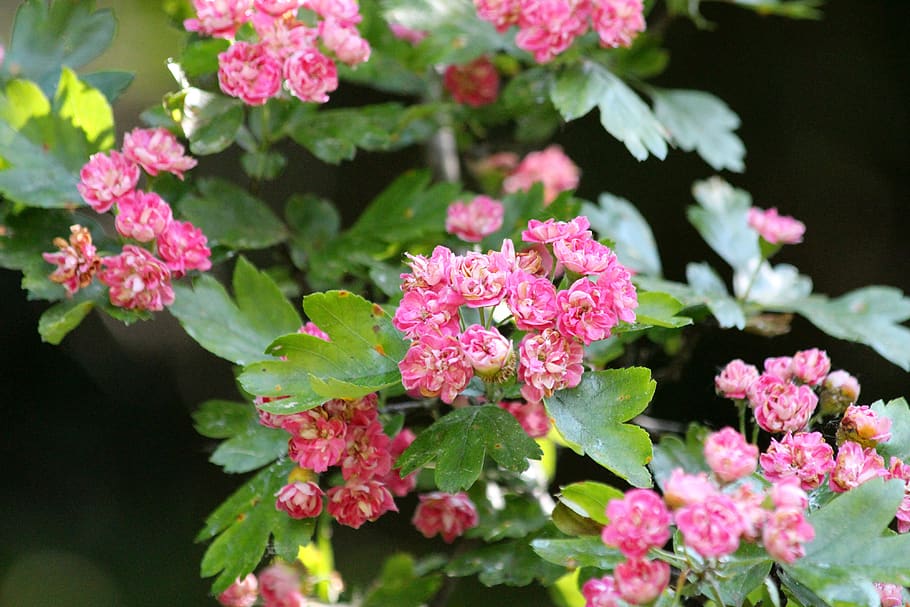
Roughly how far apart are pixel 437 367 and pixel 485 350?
0.14 feet

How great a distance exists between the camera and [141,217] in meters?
0.97

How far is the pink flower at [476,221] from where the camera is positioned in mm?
1111

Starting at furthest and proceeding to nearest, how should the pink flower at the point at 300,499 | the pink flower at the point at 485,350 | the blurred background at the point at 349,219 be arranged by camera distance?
the blurred background at the point at 349,219, the pink flower at the point at 300,499, the pink flower at the point at 485,350

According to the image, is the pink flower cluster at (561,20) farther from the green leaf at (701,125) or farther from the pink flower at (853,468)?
the pink flower at (853,468)

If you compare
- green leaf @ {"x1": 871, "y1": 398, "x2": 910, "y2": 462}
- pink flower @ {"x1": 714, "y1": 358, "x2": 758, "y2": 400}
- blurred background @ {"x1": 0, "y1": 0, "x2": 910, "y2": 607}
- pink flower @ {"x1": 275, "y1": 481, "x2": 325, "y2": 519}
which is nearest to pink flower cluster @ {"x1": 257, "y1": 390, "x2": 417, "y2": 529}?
pink flower @ {"x1": 275, "y1": 481, "x2": 325, "y2": 519}

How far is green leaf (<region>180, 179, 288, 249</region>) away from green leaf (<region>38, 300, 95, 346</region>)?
0.17m

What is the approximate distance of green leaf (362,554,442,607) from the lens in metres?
1.16

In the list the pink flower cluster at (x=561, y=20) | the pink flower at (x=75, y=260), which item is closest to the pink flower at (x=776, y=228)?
the pink flower cluster at (x=561, y=20)

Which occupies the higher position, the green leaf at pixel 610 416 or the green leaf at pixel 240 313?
the green leaf at pixel 610 416

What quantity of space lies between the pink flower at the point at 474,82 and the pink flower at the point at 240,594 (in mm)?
738

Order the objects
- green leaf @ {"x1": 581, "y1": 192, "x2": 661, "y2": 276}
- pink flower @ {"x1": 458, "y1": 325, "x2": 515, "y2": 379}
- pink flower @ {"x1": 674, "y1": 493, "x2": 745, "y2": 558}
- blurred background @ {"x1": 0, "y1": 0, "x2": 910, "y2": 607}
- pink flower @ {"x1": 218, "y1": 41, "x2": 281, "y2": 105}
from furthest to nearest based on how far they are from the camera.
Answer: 1. blurred background @ {"x1": 0, "y1": 0, "x2": 910, "y2": 607}
2. green leaf @ {"x1": 581, "y1": 192, "x2": 661, "y2": 276}
3. pink flower @ {"x1": 218, "y1": 41, "x2": 281, "y2": 105}
4. pink flower @ {"x1": 458, "y1": 325, "x2": 515, "y2": 379}
5. pink flower @ {"x1": 674, "y1": 493, "x2": 745, "y2": 558}

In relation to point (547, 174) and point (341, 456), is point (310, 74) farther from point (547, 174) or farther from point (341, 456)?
point (547, 174)

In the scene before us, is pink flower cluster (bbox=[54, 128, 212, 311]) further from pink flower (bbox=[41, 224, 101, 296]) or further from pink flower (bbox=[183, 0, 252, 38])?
pink flower (bbox=[183, 0, 252, 38])

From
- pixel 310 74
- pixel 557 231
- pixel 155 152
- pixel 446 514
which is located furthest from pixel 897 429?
pixel 155 152
